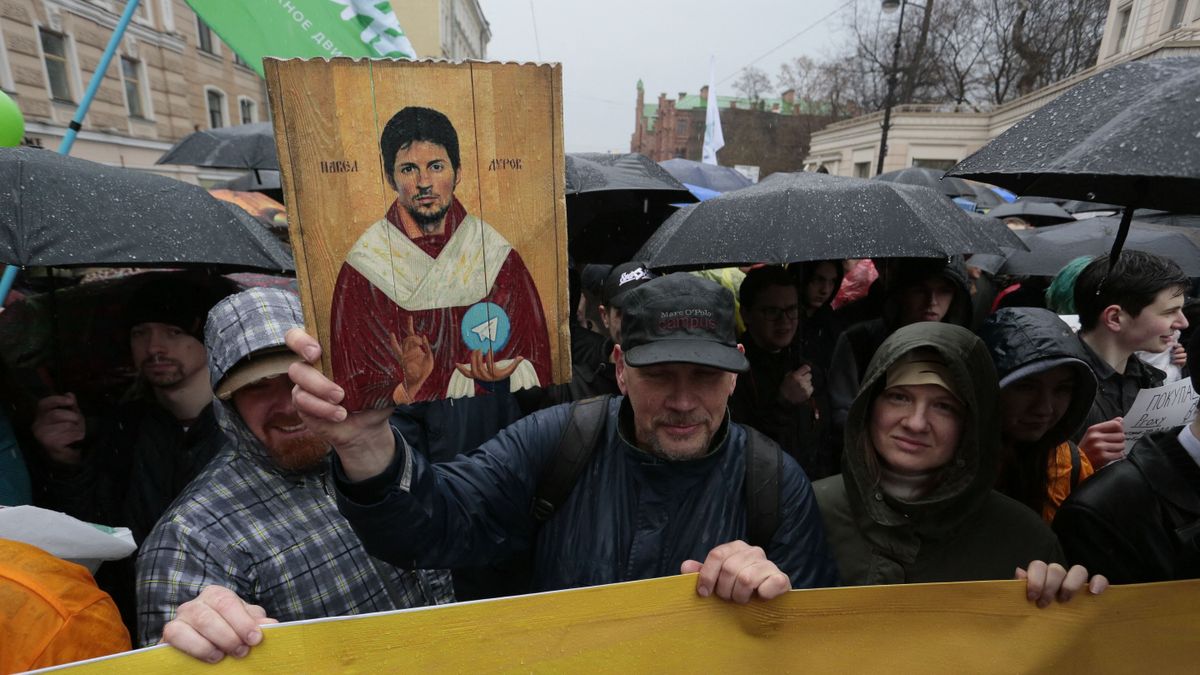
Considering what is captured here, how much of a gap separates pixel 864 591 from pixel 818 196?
5.42 feet

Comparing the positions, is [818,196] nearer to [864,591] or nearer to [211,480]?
[864,591]

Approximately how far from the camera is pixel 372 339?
44.2 inches

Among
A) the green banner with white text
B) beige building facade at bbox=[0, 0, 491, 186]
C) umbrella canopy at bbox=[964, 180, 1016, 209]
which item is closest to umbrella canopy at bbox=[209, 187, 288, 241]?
the green banner with white text

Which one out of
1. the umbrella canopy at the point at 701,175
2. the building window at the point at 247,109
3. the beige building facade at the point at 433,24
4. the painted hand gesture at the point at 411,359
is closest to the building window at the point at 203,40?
the building window at the point at 247,109

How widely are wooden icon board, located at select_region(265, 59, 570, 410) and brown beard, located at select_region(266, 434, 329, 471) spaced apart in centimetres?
53

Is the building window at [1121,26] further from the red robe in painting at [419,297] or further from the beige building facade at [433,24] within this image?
the red robe in painting at [419,297]

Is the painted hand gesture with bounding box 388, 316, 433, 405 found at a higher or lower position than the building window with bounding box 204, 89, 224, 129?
lower

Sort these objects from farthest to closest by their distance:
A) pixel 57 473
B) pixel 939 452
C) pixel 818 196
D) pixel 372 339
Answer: pixel 818 196
pixel 57 473
pixel 939 452
pixel 372 339

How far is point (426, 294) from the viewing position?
1.14 m

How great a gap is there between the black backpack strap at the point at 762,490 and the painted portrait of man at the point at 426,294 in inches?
28.8

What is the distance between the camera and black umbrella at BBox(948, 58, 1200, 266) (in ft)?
3.67

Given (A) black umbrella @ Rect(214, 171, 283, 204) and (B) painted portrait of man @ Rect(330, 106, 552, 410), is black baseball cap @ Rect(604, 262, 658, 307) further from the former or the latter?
(A) black umbrella @ Rect(214, 171, 283, 204)

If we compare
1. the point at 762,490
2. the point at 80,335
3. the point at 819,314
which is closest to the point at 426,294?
the point at 762,490

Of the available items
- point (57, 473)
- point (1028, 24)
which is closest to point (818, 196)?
point (57, 473)
